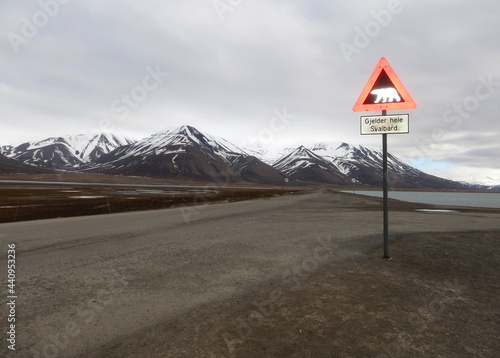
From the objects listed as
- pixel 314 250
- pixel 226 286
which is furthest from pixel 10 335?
pixel 314 250

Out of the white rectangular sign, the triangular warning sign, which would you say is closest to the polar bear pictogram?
the triangular warning sign

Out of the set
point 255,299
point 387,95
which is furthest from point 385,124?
point 255,299

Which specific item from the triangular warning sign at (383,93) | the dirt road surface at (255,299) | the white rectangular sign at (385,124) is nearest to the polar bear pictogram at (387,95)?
the triangular warning sign at (383,93)

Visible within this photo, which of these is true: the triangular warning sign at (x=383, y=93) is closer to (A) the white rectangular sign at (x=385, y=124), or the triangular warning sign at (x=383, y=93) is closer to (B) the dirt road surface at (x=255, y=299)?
(A) the white rectangular sign at (x=385, y=124)

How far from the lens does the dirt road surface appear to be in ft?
11.2

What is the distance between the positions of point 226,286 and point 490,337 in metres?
4.00

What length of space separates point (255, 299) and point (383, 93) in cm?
585

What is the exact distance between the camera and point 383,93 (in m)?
7.00

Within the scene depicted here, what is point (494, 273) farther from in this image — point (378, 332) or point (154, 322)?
point (154, 322)

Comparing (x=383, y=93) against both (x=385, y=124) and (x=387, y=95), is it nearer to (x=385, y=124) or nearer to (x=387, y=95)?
(x=387, y=95)

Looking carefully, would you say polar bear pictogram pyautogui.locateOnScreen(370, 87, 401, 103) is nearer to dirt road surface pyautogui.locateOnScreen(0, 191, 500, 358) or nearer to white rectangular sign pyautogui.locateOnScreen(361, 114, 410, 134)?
white rectangular sign pyautogui.locateOnScreen(361, 114, 410, 134)

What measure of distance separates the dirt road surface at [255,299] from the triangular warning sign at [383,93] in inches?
156

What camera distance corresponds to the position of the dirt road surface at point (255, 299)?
3.42 meters

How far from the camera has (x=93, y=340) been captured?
357 centimetres
